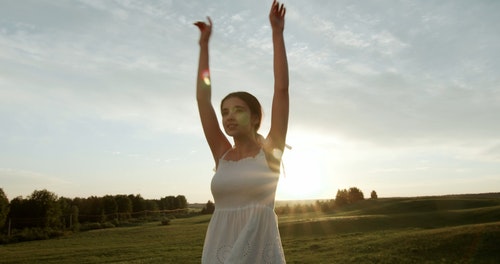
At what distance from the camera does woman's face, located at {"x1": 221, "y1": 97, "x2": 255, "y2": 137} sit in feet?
10.7

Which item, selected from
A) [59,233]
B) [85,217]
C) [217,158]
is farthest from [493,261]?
[85,217]

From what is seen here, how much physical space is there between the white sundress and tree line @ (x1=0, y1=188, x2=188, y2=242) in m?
50.4

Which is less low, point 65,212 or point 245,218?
point 245,218

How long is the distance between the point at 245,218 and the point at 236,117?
0.81m

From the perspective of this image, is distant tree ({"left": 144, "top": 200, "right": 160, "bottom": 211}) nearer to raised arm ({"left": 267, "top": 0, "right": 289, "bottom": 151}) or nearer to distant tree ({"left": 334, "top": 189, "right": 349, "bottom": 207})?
distant tree ({"left": 334, "top": 189, "right": 349, "bottom": 207})

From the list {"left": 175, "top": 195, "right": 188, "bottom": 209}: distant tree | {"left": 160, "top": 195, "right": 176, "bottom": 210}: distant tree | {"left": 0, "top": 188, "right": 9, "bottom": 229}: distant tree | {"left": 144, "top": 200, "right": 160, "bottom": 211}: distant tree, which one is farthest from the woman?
{"left": 175, "top": 195, "right": 188, "bottom": 209}: distant tree

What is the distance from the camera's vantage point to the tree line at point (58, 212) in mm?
51122

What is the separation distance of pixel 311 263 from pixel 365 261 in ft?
8.15

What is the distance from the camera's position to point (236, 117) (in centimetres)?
326

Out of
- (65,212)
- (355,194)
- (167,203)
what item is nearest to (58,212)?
(65,212)

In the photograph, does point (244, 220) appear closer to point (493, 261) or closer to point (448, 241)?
point (493, 261)

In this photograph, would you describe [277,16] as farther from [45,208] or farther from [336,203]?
[336,203]

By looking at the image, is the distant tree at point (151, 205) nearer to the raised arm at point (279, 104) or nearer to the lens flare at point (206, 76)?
the lens flare at point (206, 76)

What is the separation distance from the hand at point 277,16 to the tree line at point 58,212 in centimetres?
5069
